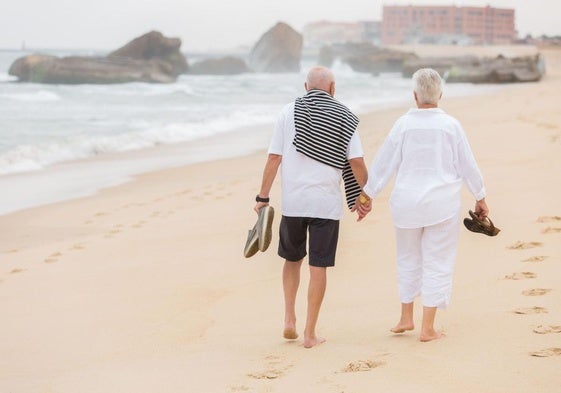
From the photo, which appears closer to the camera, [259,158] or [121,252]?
[121,252]

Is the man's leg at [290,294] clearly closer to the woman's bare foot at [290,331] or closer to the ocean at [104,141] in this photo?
the woman's bare foot at [290,331]

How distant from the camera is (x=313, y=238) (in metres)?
4.67

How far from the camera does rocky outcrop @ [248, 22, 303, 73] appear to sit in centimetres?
10538

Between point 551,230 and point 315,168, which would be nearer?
point 315,168

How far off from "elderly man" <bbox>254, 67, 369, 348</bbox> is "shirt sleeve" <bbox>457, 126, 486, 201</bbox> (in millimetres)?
504

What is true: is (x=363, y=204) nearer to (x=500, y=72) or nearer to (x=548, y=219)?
(x=548, y=219)

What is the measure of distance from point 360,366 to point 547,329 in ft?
3.20

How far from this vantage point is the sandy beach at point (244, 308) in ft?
13.6

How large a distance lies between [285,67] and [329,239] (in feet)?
334

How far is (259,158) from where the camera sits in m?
15.0

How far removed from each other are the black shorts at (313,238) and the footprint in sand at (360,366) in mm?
623

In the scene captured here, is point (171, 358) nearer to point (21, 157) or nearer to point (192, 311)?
point (192, 311)

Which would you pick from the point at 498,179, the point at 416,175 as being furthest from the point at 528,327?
the point at 498,179

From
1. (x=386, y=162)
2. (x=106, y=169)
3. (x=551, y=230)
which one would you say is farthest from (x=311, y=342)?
(x=106, y=169)
